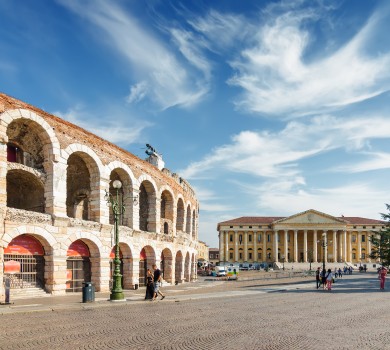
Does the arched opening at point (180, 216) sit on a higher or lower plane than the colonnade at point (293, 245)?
higher

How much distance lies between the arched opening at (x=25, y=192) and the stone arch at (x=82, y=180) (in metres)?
2.64

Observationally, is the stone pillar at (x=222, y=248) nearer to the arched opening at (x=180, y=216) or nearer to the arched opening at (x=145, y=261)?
the arched opening at (x=180, y=216)

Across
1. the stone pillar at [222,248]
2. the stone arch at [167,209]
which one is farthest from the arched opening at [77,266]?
the stone pillar at [222,248]

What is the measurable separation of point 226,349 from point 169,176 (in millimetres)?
30486

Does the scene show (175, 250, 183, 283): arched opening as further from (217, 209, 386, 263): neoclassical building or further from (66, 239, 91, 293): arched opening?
(217, 209, 386, 263): neoclassical building

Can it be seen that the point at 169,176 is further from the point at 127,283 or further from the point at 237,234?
the point at 237,234

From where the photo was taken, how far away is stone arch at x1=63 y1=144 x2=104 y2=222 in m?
27.7

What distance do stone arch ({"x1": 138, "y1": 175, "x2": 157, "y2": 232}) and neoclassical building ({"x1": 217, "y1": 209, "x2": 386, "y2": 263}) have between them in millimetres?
90821

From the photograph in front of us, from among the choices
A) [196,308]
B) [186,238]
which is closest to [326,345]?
[196,308]

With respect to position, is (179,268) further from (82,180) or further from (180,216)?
(82,180)

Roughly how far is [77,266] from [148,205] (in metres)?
10.2

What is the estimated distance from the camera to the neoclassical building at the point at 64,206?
22688mm

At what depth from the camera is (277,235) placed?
124m

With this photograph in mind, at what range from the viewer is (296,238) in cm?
12231
